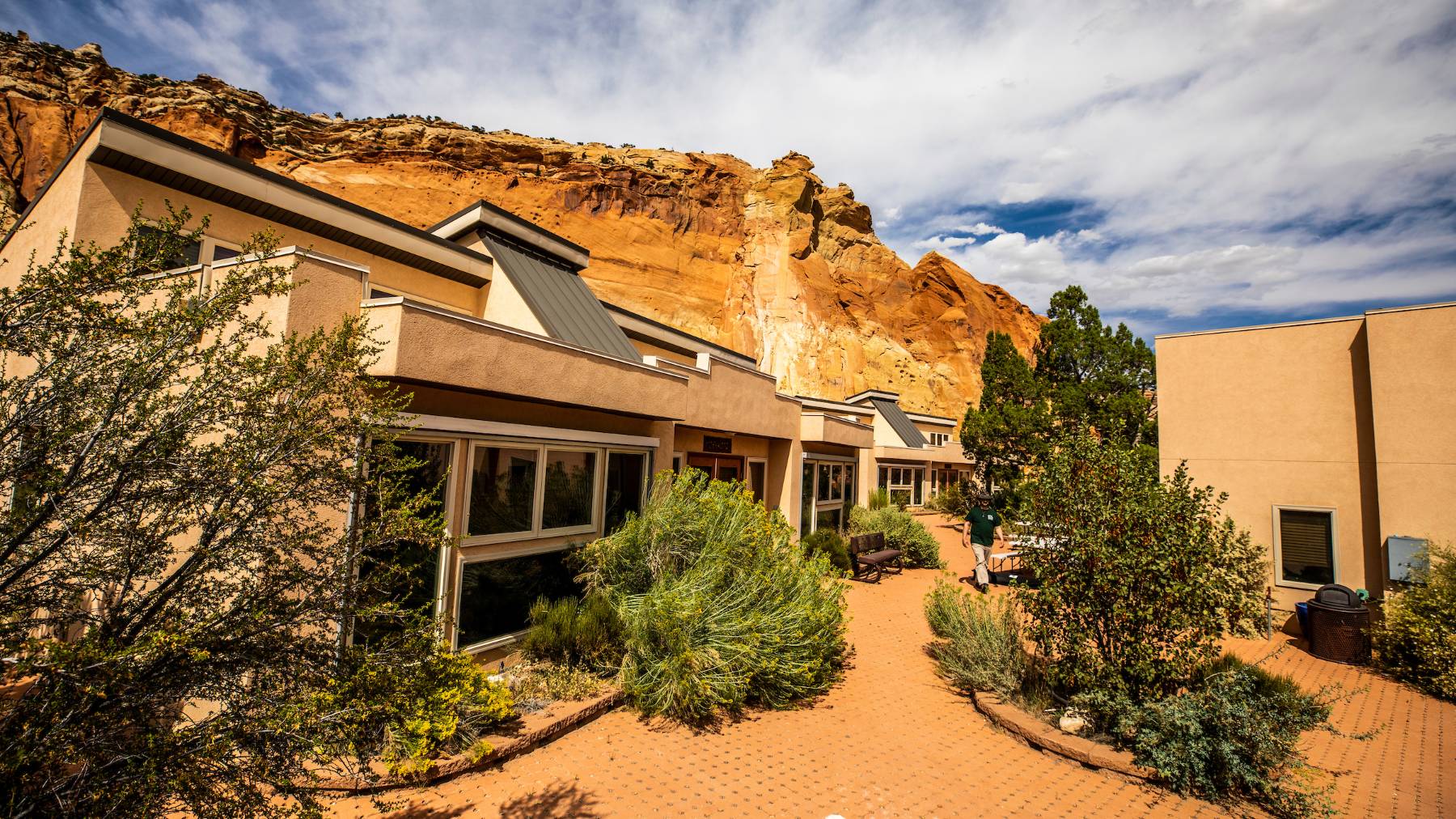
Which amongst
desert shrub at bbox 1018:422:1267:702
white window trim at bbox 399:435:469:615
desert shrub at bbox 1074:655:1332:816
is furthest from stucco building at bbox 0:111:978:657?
desert shrub at bbox 1074:655:1332:816

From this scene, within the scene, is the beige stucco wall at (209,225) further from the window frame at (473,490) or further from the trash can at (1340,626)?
the trash can at (1340,626)

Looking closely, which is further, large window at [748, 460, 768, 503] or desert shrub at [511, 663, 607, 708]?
large window at [748, 460, 768, 503]

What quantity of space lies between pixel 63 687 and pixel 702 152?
57616 mm

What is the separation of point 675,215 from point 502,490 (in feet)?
148

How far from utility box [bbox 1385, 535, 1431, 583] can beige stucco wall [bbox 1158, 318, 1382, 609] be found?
52 centimetres

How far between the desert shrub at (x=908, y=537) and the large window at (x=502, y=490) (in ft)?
31.8

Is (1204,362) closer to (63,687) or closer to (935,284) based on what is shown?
(63,687)

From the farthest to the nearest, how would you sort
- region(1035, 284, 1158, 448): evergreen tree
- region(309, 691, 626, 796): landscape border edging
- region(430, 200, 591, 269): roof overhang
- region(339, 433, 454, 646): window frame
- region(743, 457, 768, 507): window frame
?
region(1035, 284, 1158, 448): evergreen tree, region(743, 457, 768, 507): window frame, region(430, 200, 591, 269): roof overhang, region(339, 433, 454, 646): window frame, region(309, 691, 626, 796): landscape border edging

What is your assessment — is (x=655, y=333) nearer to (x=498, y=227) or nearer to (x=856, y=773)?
(x=498, y=227)

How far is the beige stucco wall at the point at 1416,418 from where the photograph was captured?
819 cm

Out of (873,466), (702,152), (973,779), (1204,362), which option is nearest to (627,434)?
(973,779)

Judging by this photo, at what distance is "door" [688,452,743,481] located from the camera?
1109cm

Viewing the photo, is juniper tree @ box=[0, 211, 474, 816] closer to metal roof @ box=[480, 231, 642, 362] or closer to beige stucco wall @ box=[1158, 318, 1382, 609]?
metal roof @ box=[480, 231, 642, 362]

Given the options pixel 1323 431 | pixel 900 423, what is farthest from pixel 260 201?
pixel 900 423
